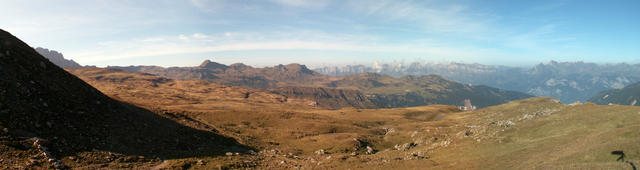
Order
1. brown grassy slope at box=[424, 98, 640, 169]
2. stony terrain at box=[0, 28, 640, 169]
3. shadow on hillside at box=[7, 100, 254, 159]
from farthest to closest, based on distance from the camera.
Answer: shadow on hillside at box=[7, 100, 254, 159] < stony terrain at box=[0, 28, 640, 169] < brown grassy slope at box=[424, 98, 640, 169]

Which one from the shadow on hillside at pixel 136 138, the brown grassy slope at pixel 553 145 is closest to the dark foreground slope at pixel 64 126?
the shadow on hillside at pixel 136 138

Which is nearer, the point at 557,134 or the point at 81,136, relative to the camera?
the point at 81,136

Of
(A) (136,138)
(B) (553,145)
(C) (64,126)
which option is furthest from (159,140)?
(B) (553,145)

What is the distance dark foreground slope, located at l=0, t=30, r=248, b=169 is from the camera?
81.1ft

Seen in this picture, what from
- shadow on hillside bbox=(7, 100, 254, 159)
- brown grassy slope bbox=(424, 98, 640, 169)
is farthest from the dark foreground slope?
brown grassy slope bbox=(424, 98, 640, 169)

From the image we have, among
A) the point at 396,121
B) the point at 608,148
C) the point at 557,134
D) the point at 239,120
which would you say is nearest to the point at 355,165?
the point at 608,148

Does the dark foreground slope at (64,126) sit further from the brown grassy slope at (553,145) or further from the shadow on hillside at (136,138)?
the brown grassy slope at (553,145)

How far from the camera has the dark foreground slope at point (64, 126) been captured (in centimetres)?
2473

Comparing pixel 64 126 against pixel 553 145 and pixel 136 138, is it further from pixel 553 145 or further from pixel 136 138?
pixel 553 145

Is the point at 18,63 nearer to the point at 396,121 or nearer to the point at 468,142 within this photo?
the point at 468,142

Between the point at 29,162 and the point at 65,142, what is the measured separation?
209 inches

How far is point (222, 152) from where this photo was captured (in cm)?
4241

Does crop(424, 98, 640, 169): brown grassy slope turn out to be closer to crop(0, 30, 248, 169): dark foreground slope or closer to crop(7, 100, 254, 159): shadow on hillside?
crop(7, 100, 254, 159): shadow on hillside

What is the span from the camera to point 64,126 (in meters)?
29.9
